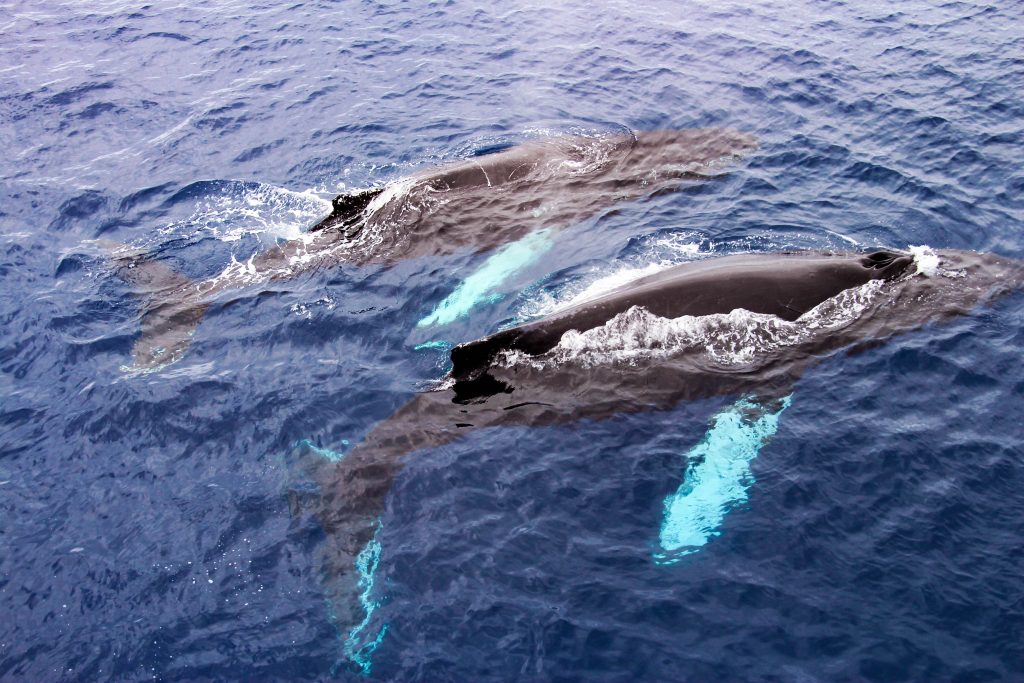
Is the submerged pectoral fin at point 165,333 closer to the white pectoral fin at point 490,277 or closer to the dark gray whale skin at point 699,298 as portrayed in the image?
the white pectoral fin at point 490,277

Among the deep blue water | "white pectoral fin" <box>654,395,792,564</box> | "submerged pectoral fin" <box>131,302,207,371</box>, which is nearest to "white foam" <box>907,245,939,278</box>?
the deep blue water

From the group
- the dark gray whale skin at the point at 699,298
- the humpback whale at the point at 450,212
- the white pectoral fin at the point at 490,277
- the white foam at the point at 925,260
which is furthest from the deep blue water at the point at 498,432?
the dark gray whale skin at the point at 699,298

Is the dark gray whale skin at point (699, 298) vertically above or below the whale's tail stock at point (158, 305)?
above

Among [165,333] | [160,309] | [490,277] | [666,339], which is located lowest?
[165,333]

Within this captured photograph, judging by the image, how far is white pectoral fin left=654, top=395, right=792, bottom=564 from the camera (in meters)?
9.46

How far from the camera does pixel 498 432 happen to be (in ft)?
36.9

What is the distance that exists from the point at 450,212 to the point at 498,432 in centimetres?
753

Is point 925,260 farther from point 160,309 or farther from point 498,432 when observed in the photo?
point 160,309

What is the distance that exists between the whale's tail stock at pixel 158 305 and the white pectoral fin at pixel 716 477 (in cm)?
971

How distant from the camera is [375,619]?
29.7 feet

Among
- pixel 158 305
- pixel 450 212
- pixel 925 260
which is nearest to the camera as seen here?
pixel 925 260

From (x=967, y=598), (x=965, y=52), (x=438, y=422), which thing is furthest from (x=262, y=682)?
(x=965, y=52)

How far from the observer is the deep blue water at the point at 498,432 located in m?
8.67

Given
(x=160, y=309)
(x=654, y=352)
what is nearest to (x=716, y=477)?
(x=654, y=352)
